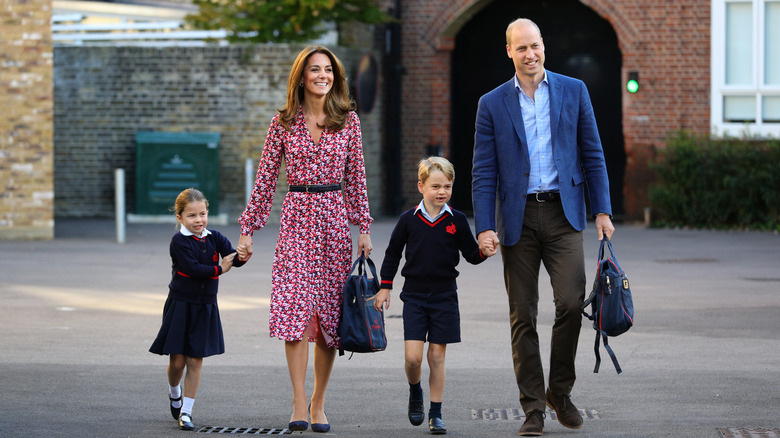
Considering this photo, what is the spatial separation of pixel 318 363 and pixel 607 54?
15493mm

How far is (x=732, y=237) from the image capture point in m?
17.0

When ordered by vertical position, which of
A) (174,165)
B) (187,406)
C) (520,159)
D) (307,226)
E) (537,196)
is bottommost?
(187,406)

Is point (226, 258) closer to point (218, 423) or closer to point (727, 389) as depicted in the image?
point (218, 423)

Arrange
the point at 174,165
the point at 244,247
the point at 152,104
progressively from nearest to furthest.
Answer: the point at 244,247 < the point at 174,165 < the point at 152,104

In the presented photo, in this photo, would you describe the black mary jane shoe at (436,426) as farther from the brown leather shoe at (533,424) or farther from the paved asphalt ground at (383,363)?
the brown leather shoe at (533,424)

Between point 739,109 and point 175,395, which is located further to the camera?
point 739,109

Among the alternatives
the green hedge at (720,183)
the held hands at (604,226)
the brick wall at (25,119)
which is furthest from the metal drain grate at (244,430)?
the green hedge at (720,183)

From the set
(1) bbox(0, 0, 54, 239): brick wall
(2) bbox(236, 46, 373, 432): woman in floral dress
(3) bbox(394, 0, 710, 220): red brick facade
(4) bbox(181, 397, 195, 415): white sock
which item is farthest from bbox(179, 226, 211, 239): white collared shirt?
(3) bbox(394, 0, 710, 220): red brick facade

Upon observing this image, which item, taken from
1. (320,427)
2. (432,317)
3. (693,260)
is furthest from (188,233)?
Answer: (693,260)

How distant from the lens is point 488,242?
579cm

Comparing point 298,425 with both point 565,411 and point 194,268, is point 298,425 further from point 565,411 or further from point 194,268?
point 565,411

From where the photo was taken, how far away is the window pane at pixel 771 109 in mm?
18891

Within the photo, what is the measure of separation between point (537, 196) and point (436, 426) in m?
1.24

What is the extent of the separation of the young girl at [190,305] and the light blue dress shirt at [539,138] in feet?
5.28
